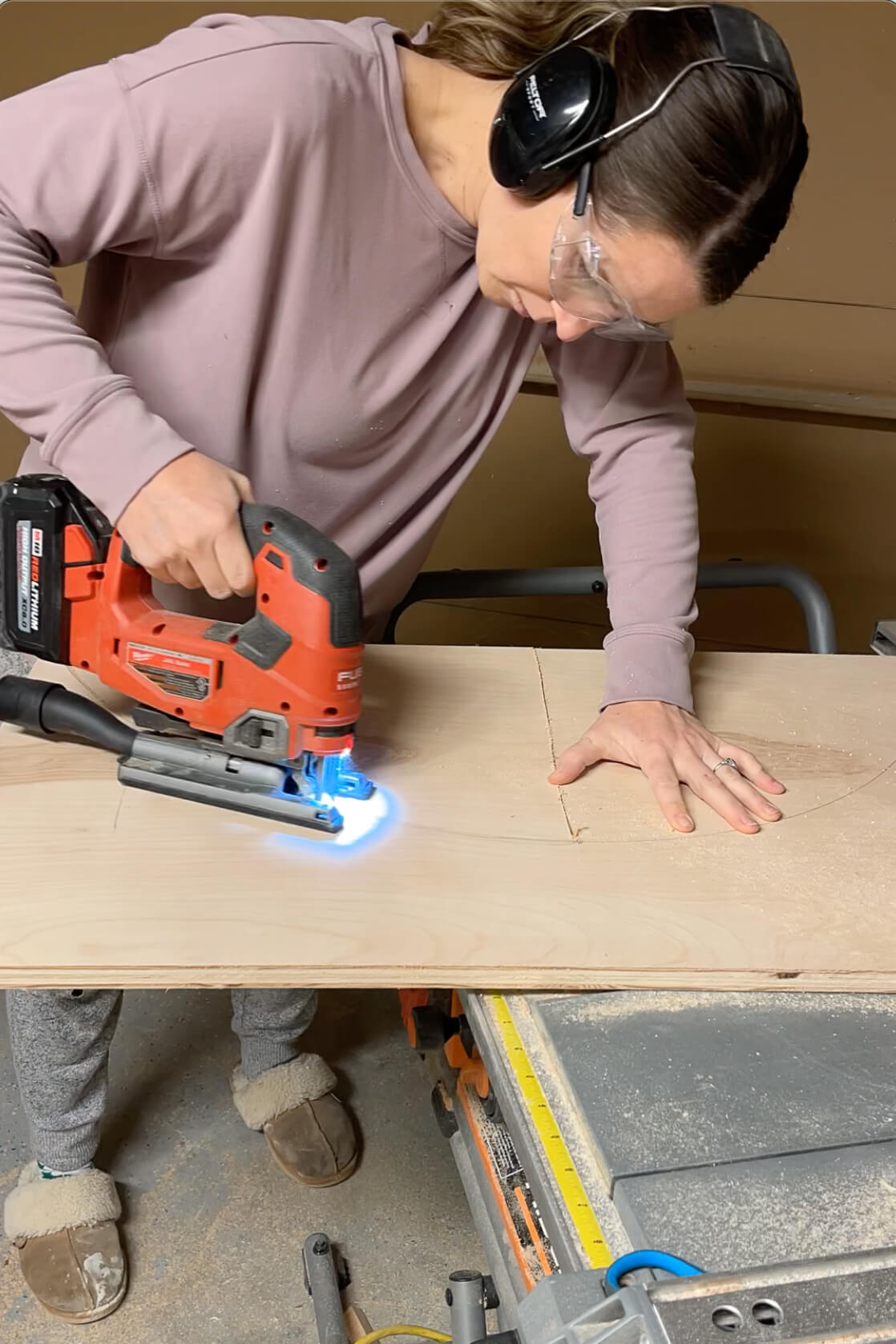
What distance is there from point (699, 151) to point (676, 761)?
706 millimetres

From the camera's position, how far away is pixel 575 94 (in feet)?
3.38

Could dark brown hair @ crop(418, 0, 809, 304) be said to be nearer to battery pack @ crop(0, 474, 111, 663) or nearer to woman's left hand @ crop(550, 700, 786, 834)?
woman's left hand @ crop(550, 700, 786, 834)

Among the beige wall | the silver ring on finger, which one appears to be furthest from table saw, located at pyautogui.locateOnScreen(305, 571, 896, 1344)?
the beige wall

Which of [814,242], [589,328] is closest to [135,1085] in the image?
[589,328]

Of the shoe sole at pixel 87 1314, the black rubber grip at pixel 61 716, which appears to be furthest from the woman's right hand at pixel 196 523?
the shoe sole at pixel 87 1314

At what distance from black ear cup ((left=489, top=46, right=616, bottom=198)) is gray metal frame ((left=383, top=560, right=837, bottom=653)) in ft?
3.15

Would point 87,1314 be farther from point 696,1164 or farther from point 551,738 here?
point 696,1164

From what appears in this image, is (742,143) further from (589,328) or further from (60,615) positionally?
(60,615)

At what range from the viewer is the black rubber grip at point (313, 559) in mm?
1090

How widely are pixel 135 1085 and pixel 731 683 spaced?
140 centimetres

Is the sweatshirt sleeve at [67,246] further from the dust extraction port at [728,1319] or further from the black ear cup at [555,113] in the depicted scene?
the dust extraction port at [728,1319]

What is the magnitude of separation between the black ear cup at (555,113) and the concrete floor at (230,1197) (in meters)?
1.73

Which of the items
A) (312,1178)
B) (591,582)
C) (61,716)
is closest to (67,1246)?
(312,1178)

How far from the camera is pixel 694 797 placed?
134 cm
